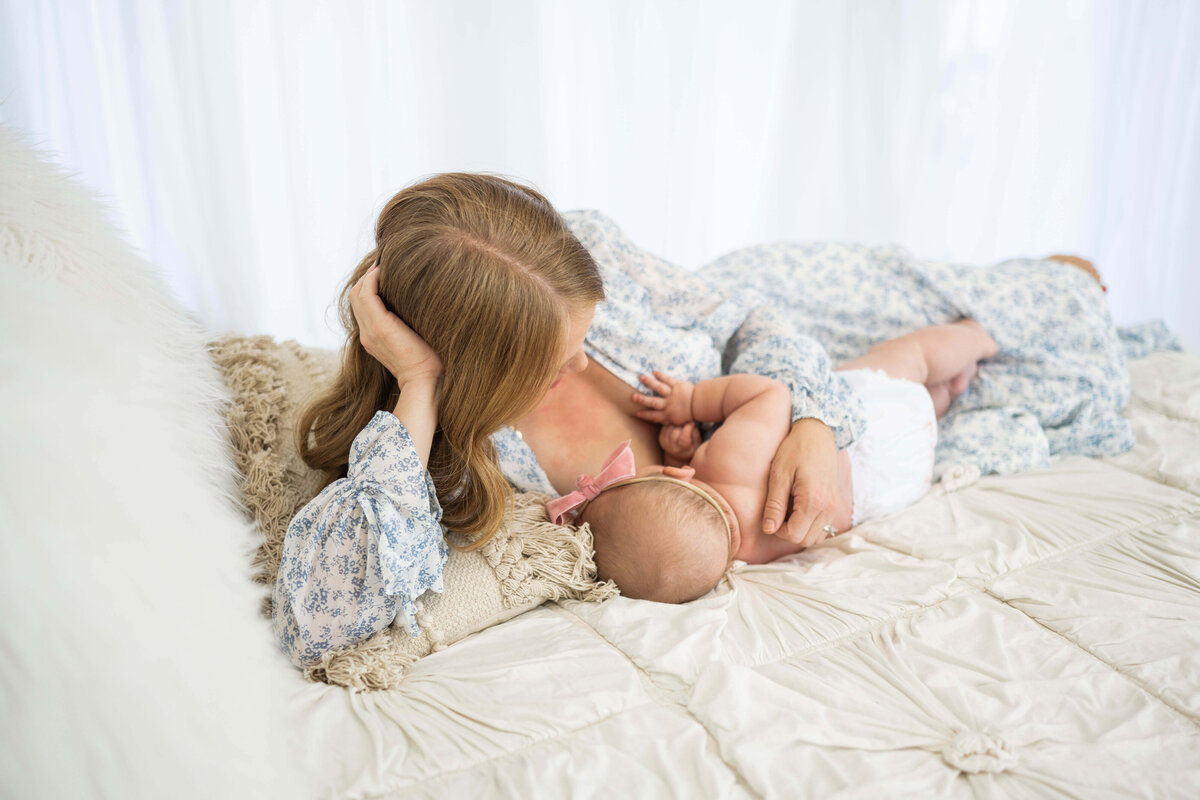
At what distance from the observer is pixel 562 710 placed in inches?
31.4

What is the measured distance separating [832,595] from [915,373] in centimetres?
66

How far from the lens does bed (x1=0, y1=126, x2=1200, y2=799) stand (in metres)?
0.57

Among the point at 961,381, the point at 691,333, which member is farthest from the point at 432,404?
the point at 961,381

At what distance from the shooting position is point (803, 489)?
1.13 metres

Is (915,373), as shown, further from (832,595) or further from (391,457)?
(391,457)

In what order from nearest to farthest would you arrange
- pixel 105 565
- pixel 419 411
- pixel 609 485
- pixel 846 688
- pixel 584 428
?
pixel 105 565, pixel 846 688, pixel 419 411, pixel 609 485, pixel 584 428

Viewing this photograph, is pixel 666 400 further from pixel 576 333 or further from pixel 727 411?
pixel 576 333

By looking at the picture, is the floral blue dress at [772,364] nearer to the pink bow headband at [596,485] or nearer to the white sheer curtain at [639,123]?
the pink bow headband at [596,485]

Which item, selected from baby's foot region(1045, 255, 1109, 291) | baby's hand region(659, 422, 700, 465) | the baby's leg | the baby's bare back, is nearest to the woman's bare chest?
baby's hand region(659, 422, 700, 465)

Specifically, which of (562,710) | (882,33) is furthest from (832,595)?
(882,33)

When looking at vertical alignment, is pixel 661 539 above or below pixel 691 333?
below

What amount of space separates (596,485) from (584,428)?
6.3 inches

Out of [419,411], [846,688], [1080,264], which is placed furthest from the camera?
[1080,264]

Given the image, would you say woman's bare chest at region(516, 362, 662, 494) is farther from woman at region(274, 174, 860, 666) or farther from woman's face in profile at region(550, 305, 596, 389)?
woman's face in profile at region(550, 305, 596, 389)
